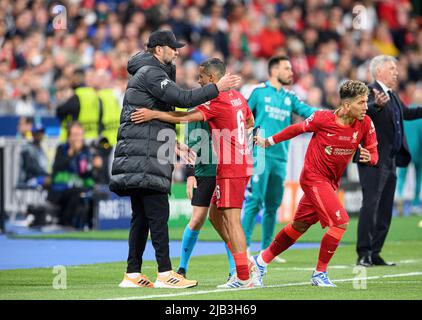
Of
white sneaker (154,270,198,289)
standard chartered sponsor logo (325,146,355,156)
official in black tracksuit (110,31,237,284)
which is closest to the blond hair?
standard chartered sponsor logo (325,146,355,156)

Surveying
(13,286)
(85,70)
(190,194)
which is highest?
(85,70)

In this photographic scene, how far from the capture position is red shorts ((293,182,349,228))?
11.9 metres

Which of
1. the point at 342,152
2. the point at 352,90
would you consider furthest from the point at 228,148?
the point at 352,90

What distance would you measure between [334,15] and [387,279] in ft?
70.8

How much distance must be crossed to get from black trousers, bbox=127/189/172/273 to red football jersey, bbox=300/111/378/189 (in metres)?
1.66

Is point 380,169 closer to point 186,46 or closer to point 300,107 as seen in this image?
point 300,107

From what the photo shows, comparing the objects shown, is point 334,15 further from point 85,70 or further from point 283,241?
point 283,241

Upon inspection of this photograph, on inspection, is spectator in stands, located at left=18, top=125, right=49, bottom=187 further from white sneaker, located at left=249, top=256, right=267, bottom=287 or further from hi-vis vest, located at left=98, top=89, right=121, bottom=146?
white sneaker, located at left=249, top=256, right=267, bottom=287

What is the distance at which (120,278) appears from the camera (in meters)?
12.9

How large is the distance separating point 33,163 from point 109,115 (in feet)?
5.68

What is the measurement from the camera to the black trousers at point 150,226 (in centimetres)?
1157

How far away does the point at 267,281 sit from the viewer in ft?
41.0
